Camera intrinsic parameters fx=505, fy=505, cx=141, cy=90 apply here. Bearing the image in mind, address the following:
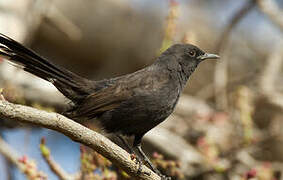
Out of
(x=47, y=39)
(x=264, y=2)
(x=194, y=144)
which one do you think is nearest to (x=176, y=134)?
(x=194, y=144)

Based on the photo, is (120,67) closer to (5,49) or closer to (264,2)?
(264,2)

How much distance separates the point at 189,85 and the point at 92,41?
6.40ft

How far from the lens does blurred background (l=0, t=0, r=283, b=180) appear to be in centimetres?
492

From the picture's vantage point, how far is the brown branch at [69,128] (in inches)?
125

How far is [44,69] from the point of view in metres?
4.48

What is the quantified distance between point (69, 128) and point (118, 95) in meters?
1.30

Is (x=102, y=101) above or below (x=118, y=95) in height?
below

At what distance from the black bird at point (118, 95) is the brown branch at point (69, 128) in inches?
30.9

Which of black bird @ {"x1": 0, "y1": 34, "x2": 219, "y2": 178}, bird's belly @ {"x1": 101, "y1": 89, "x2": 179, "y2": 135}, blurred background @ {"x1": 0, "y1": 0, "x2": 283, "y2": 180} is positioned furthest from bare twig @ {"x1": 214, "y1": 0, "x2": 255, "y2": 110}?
bird's belly @ {"x1": 101, "y1": 89, "x2": 179, "y2": 135}

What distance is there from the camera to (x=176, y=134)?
277 inches

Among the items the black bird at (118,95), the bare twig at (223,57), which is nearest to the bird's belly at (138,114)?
the black bird at (118,95)

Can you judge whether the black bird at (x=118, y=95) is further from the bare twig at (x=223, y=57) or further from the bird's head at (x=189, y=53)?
the bare twig at (x=223, y=57)

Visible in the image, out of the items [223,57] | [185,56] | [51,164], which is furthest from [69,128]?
[223,57]

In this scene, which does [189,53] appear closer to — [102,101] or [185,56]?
[185,56]
